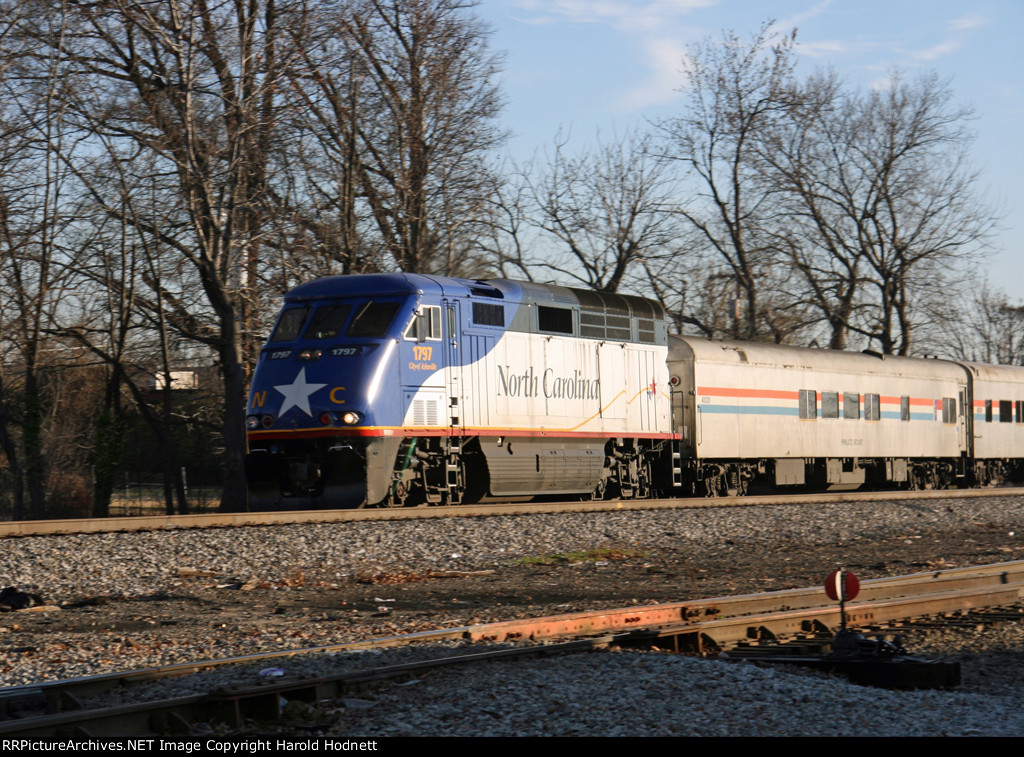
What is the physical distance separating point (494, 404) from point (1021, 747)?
12923 mm

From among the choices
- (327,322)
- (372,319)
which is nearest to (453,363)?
(372,319)

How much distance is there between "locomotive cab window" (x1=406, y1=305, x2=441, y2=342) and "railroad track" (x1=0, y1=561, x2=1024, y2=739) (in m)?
7.89

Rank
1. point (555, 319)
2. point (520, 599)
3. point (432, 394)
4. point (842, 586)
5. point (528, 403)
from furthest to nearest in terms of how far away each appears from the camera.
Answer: point (555, 319) → point (528, 403) → point (432, 394) → point (520, 599) → point (842, 586)

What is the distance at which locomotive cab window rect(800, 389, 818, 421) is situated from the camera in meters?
25.2

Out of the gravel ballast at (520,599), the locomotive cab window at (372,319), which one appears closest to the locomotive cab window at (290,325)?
the locomotive cab window at (372,319)

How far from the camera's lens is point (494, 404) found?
1767 cm

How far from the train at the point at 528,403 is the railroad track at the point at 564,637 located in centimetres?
741

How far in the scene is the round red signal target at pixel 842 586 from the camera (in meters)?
7.52

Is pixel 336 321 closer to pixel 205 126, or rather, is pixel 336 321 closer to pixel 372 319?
pixel 372 319

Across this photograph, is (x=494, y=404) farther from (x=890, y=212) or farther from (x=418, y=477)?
(x=890, y=212)

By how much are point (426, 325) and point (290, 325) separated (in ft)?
6.90

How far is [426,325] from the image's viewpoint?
54.3ft

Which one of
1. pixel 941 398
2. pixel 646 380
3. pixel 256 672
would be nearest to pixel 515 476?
pixel 646 380

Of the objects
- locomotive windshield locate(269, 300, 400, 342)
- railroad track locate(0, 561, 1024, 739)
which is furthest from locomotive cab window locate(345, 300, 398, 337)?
railroad track locate(0, 561, 1024, 739)
